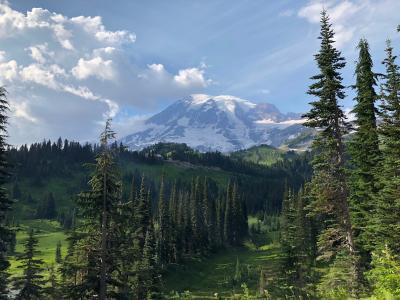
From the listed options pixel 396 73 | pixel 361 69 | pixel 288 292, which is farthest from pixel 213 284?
pixel 396 73

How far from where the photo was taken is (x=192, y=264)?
11481 cm

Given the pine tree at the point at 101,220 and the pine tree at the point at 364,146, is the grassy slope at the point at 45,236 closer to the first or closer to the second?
the pine tree at the point at 101,220

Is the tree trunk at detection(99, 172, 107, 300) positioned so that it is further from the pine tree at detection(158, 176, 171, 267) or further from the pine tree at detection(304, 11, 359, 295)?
the pine tree at detection(158, 176, 171, 267)

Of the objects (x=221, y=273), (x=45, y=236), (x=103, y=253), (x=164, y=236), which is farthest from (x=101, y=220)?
(x=45, y=236)

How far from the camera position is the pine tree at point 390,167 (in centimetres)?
3334

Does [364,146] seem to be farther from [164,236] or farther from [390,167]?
[164,236]

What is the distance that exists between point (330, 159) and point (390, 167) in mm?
5797

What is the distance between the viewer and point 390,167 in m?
34.3

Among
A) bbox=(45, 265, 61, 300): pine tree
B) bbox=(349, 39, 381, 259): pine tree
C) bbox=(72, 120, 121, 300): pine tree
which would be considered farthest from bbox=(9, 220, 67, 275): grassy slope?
bbox=(349, 39, 381, 259): pine tree

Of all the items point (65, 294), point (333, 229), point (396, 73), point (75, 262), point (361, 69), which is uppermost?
point (361, 69)

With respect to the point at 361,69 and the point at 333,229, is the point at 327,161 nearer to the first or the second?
the point at 333,229

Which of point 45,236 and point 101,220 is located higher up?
point 101,220

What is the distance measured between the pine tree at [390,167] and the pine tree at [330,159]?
3.82 meters

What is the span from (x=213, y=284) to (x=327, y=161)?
7000 cm
